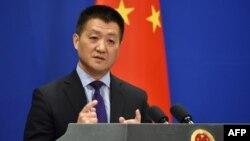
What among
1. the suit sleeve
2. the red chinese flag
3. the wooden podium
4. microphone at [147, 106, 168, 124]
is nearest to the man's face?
the suit sleeve

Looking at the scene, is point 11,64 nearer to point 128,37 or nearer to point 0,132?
point 0,132

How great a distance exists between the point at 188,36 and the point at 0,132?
54.9 inches

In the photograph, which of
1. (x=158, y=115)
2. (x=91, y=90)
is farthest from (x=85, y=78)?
(x=158, y=115)

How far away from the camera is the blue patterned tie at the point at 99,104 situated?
1.96 metres

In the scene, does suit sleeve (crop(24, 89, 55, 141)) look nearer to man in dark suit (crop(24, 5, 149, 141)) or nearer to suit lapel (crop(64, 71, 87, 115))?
man in dark suit (crop(24, 5, 149, 141))

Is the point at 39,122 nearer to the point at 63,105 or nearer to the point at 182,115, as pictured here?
the point at 63,105

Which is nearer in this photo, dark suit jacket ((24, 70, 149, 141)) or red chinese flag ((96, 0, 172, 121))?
dark suit jacket ((24, 70, 149, 141))

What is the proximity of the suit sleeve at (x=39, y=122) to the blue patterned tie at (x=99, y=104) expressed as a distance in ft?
0.68

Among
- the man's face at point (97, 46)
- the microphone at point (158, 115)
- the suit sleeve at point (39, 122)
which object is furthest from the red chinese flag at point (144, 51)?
the microphone at point (158, 115)

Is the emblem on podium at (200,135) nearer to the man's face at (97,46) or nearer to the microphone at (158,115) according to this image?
the microphone at (158,115)

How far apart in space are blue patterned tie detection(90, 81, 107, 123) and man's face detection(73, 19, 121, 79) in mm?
50

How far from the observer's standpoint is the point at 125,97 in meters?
2.12

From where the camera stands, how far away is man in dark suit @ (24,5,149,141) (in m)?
1.89

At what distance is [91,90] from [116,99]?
120 mm
